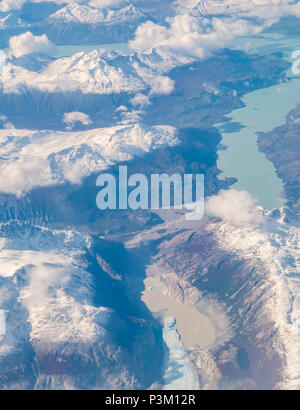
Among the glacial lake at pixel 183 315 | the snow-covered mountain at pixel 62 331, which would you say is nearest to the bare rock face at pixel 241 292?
the glacial lake at pixel 183 315

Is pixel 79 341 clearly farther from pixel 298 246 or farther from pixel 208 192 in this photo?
pixel 208 192

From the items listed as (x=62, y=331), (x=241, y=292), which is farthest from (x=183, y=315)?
(x=62, y=331)

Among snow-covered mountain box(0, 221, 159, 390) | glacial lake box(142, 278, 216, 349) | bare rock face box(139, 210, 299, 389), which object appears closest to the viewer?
snow-covered mountain box(0, 221, 159, 390)

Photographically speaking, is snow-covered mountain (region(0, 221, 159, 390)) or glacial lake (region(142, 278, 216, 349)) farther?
glacial lake (region(142, 278, 216, 349))

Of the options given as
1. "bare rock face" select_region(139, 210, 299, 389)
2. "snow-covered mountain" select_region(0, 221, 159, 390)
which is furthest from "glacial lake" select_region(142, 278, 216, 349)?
"snow-covered mountain" select_region(0, 221, 159, 390)

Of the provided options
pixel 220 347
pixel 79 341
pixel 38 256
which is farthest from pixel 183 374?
pixel 38 256

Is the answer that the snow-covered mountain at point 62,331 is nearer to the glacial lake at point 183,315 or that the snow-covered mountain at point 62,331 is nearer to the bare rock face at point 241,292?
the glacial lake at point 183,315

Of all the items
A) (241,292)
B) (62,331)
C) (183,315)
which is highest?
(241,292)

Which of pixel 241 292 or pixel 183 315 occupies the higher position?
pixel 241 292

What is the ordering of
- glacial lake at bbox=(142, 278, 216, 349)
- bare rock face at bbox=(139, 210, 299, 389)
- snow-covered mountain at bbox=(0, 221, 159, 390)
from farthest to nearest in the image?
glacial lake at bbox=(142, 278, 216, 349), bare rock face at bbox=(139, 210, 299, 389), snow-covered mountain at bbox=(0, 221, 159, 390)

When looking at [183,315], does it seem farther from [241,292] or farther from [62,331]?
[62,331]

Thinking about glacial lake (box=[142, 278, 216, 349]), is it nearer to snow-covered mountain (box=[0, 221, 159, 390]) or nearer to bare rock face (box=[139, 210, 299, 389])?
bare rock face (box=[139, 210, 299, 389])
